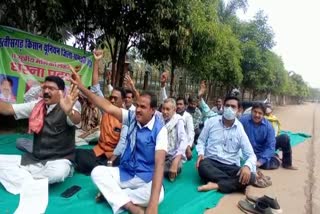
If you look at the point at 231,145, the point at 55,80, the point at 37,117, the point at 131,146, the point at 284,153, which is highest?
the point at 55,80

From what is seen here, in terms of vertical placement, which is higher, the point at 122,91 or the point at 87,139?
the point at 122,91

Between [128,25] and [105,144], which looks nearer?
[105,144]

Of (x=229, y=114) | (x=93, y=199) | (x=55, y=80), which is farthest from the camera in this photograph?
(x=229, y=114)

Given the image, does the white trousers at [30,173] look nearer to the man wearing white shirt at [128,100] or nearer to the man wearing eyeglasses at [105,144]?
the man wearing eyeglasses at [105,144]

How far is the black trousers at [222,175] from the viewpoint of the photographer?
16.7 feet

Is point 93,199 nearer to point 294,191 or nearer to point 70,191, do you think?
point 70,191

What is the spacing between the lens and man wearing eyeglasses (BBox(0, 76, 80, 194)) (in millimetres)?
4324

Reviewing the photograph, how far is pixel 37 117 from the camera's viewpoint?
4.45 meters

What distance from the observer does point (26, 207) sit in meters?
3.68

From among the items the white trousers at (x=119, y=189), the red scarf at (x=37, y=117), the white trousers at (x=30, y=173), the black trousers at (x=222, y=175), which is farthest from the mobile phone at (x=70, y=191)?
the black trousers at (x=222, y=175)

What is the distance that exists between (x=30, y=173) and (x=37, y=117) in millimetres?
673

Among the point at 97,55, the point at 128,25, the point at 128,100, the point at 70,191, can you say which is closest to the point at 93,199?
the point at 70,191

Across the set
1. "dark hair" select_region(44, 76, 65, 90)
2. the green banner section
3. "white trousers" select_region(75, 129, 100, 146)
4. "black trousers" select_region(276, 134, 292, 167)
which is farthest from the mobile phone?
"black trousers" select_region(276, 134, 292, 167)

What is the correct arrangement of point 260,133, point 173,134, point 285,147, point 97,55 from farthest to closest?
point 285,147 < point 260,133 < point 173,134 < point 97,55
